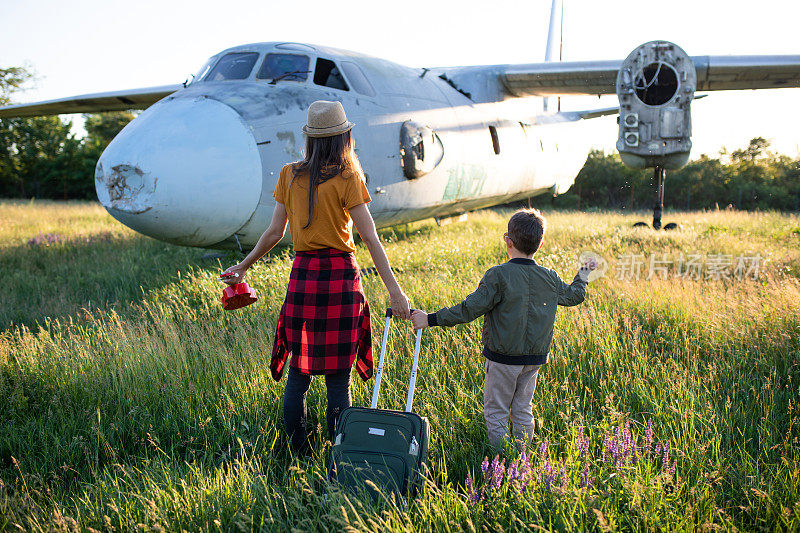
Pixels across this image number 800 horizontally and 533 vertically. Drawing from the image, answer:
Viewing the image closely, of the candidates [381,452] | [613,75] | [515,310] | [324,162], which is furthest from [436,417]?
[613,75]

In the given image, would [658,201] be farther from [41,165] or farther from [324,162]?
[41,165]

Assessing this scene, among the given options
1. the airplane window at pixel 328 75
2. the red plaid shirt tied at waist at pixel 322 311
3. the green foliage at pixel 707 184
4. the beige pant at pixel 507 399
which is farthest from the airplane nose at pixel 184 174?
the green foliage at pixel 707 184

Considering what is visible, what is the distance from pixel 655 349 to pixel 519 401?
1967 millimetres

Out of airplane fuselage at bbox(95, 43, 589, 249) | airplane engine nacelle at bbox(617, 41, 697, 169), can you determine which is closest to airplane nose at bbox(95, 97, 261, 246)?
airplane fuselage at bbox(95, 43, 589, 249)

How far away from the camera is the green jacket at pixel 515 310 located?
2617mm

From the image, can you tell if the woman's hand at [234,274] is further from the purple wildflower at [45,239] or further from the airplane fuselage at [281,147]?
the purple wildflower at [45,239]

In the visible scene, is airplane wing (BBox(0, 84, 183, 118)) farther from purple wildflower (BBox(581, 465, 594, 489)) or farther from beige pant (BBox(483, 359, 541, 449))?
purple wildflower (BBox(581, 465, 594, 489))

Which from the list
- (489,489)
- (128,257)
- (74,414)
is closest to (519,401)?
(489,489)

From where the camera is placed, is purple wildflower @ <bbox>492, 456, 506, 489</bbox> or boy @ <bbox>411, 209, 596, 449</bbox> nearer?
purple wildflower @ <bbox>492, 456, 506, 489</bbox>

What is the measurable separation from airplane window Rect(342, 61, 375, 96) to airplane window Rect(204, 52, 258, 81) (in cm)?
112

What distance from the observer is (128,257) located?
8.52 m

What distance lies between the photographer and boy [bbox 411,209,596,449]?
262cm

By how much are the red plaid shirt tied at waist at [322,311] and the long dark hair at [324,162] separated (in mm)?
232

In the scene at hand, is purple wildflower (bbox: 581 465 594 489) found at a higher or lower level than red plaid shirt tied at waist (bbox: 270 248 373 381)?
lower
